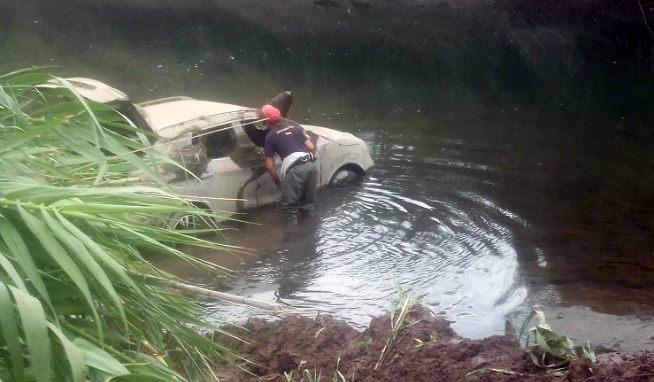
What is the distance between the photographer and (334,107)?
1694 centimetres

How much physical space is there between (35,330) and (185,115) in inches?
267

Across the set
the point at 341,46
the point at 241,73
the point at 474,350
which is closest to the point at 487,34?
the point at 341,46

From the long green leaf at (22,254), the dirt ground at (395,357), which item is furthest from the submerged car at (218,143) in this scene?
the long green leaf at (22,254)

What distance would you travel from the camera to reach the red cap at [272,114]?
28.7 feet

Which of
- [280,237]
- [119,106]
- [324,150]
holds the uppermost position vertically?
[119,106]

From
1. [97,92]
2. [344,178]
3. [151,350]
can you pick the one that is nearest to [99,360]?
[151,350]

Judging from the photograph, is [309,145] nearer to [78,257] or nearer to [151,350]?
[151,350]

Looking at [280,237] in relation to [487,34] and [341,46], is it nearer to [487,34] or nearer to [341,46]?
[341,46]

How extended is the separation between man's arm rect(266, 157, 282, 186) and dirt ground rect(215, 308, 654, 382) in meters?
3.41

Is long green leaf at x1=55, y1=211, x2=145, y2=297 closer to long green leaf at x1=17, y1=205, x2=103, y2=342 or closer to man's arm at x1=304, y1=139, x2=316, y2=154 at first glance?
long green leaf at x1=17, y1=205, x2=103, y2=342

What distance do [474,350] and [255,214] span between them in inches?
185

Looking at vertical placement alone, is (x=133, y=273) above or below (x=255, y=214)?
above

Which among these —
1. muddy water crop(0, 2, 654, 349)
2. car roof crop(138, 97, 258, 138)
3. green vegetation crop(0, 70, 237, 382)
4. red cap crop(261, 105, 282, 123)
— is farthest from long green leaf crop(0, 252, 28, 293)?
red cap crop(261, 105, 282, 123)

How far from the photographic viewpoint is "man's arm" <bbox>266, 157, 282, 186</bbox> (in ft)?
28.6
